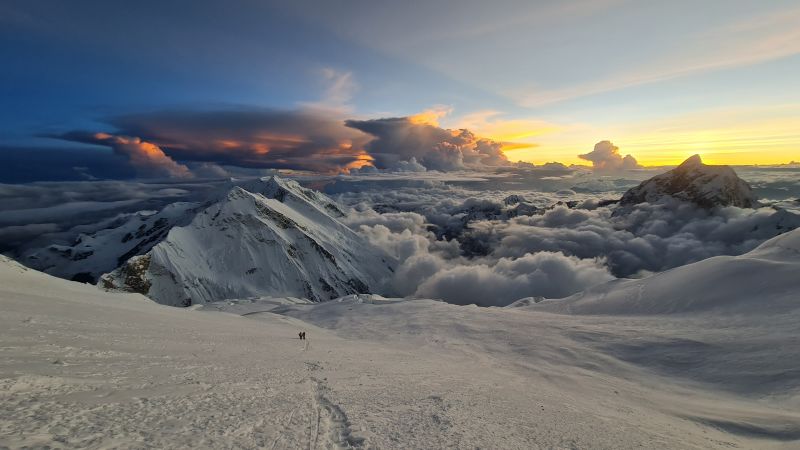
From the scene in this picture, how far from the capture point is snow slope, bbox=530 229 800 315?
46.1 meters

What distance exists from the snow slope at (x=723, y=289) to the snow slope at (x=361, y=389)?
736cm

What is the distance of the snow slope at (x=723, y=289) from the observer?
46.1 m

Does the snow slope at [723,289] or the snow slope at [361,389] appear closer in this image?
the snow slope at [361,389]

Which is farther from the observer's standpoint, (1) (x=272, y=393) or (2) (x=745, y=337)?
(2) (x=745, y=337)

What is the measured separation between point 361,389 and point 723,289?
2233 inches

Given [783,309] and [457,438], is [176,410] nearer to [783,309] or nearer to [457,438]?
[457,438]

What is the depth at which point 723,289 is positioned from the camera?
52250 mm

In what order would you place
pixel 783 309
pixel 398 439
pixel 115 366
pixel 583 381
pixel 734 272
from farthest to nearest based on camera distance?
1. pixel 734 272
2. pixel 783 309
3. pixel 583 381
4. pixel 115 366
5. pixel 398 439

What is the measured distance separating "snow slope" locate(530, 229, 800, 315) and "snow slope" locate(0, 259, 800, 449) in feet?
24.2

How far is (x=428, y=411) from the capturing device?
16562 mm

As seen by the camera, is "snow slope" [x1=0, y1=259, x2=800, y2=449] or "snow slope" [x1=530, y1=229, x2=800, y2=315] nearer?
"snow slope" [x1=0, y1=259, x2=800, y2=449]

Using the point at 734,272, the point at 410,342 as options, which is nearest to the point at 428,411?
the point at 410,342

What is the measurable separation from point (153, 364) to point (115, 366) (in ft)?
5.26

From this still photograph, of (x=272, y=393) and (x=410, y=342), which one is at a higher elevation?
(x=272, y=393)
